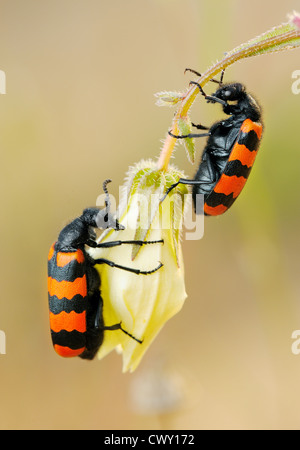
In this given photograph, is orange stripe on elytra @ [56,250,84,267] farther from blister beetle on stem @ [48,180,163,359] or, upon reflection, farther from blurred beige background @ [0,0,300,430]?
blurred beige background @ [0,0,300,430]

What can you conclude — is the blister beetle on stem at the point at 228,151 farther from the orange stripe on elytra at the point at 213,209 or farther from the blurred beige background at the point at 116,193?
the blurred beige background at the point at 116,193

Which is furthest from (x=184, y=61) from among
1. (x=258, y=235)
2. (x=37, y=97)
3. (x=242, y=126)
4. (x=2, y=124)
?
(x=242, y=126)

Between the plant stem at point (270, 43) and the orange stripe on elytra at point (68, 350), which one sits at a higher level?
the plant stem at point (270, 43)

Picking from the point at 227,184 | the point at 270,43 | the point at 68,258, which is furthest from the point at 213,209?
the point at 270,43

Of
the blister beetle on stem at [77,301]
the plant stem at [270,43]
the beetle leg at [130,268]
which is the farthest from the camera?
the blister beetle on stem at [77,301]

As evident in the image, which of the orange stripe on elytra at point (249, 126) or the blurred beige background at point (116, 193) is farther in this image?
the blurred beige background at point (116, 193)

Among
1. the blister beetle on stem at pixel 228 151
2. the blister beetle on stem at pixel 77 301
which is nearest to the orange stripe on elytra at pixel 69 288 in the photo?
the blister beetle on stem at pixel 77 301

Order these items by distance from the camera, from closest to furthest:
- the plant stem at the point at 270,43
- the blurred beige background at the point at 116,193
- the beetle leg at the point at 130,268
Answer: the plant stem at the point at 270,43 < the beetle leg at the point at 130,268 < the blurred beige background at the point at 116,193
